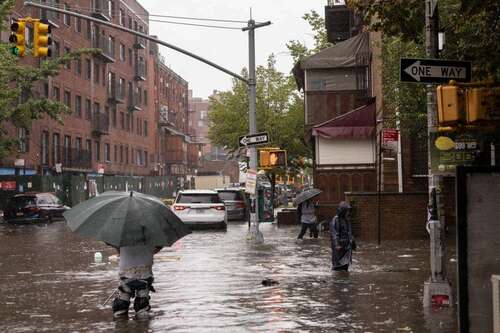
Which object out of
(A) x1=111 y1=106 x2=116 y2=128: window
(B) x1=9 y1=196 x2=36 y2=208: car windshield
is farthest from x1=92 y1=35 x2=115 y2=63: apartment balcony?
(B) x1=9 y1=196 x2=36 y2=208: car windshield

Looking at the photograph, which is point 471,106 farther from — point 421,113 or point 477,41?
point 421,113

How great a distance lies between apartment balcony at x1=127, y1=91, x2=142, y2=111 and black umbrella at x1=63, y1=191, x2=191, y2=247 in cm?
5880

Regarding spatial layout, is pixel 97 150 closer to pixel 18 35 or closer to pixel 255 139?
pixel 255 139

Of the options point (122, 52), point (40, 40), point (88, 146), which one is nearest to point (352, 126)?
point (40, 40)

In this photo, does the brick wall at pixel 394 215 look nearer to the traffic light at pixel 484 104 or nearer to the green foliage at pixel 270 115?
the traffic light at pixel 484 104

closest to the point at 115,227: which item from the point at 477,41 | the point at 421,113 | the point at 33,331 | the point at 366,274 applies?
the point at 33,331

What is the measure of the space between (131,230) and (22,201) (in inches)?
1144

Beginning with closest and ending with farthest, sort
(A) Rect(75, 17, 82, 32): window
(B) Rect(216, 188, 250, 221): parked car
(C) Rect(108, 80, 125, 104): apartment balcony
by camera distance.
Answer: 1. (B) Rect(216, 188, 250, 221): parked car
2. (A) Rect(75, 17, 82, 32): window
3. (C) Rect(108, 80, 125, 104): apartment balcony

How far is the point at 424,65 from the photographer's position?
9562 mm

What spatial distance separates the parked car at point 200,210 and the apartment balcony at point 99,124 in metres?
32.0

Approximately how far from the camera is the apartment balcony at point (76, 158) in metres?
52.7

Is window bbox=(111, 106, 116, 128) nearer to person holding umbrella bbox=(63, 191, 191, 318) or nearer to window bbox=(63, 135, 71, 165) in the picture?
window bbox=(63, 135, 71, 165)

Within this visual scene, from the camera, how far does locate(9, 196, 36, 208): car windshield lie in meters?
36.3

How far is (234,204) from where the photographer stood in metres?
35.4
